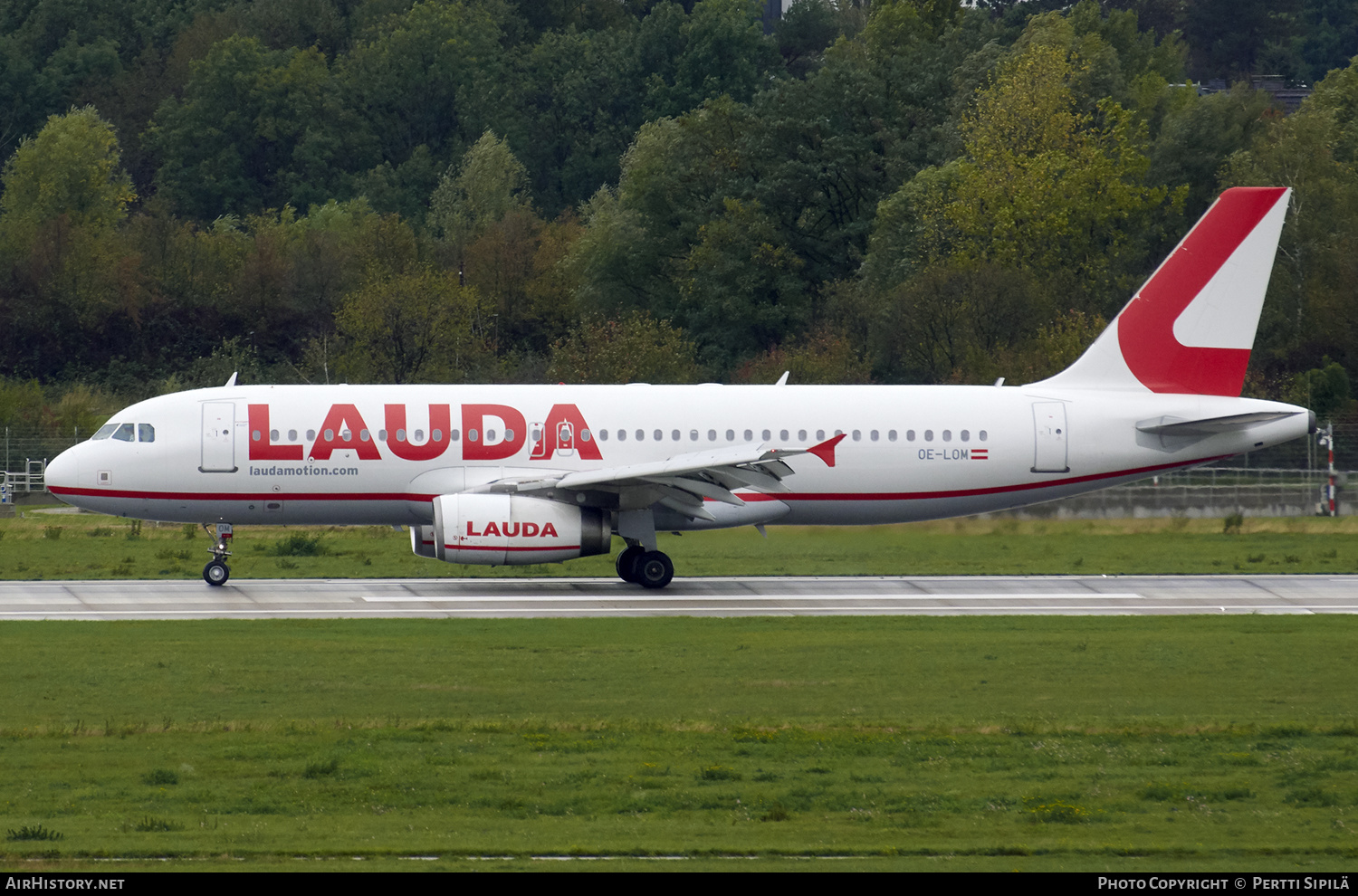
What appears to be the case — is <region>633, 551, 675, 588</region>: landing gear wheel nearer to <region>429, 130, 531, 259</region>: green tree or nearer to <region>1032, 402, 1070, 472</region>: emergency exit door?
<region>1032, 402, 1070, 472</region>: emergency exit door

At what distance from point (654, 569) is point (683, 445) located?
100 inches

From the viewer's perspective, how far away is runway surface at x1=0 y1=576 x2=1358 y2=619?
28656mm

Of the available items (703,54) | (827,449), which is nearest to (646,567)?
(827,449)

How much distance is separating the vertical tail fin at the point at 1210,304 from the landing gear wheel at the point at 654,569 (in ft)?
31.9

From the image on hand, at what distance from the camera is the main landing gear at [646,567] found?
105 ft

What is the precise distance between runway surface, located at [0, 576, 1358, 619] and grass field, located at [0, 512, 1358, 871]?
1552 millimetres

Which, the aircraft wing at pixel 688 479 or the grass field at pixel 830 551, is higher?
the aircraft wing at pixel 688 479

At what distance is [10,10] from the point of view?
407ft

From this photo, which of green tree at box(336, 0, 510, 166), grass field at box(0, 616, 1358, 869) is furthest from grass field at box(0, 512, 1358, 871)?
green tree at box(336, 0, 510, 166)

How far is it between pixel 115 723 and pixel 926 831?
29.9 feet

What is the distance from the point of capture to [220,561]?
106ft

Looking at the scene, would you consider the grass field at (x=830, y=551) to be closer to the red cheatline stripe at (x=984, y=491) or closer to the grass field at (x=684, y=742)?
the red cheatline stripe at (x=984, y=491)

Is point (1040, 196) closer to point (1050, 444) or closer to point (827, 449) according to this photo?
point (1050, 444)

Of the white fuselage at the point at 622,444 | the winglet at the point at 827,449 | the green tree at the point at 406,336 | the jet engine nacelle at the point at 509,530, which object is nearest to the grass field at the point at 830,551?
the white fuselage at the point at 622,444
